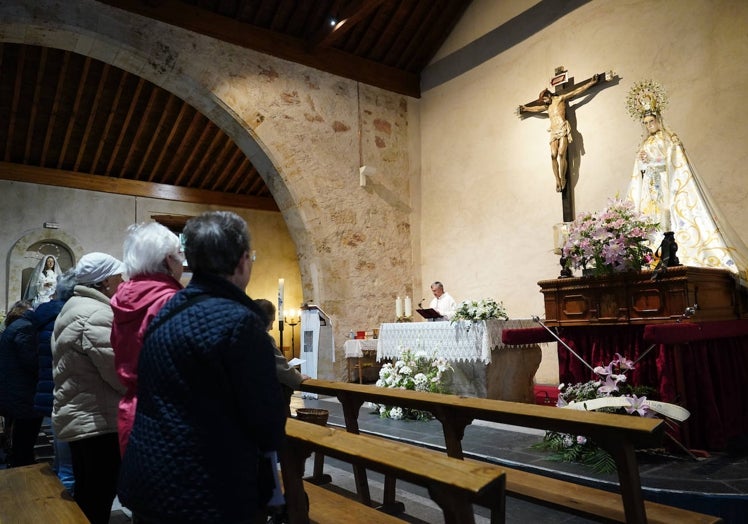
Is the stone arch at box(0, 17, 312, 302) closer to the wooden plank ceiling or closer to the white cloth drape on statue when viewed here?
the wooden plank ceiling

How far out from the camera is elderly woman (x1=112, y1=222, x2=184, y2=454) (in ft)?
5.40

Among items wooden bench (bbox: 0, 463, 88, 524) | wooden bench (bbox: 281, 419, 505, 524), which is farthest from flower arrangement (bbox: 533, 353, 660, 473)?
wooden bench (bbox: 0, 463, 88, 524)

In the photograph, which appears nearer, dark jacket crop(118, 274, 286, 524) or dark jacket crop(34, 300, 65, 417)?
dark jacket crop(118, 274, 286, 524)

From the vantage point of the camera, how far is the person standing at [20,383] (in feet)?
10.1

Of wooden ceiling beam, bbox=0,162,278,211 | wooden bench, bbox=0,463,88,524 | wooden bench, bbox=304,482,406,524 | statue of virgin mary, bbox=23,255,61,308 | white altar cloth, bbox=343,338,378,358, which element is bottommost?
wooden bench, bbox=304,482,406,524

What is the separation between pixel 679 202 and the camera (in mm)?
4230

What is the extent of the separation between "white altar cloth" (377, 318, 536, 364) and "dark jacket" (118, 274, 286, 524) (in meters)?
3.90

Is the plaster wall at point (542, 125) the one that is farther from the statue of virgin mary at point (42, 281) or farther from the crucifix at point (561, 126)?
the statue of virgin mary at point (42, 281)

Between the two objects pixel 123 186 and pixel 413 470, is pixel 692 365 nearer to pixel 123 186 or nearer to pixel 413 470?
pixel 413 470

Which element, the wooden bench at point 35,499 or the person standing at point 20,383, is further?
the person standing at point 20,383

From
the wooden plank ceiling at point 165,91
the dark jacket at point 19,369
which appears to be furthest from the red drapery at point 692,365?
the wooden plank ceiling at point 165,91

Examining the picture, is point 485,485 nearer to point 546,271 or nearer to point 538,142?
point 546,271

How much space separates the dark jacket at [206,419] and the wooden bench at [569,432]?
1.15m

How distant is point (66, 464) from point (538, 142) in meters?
6.69
